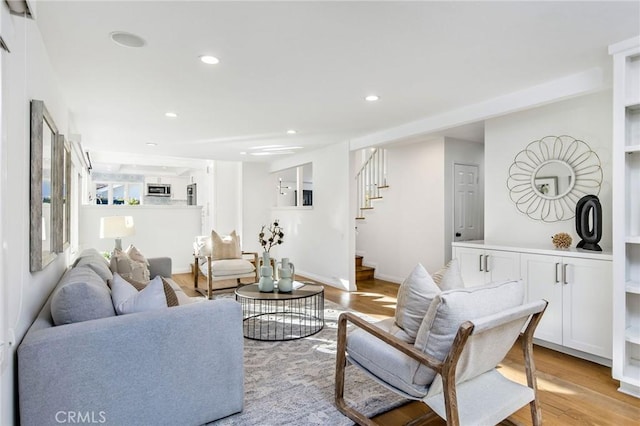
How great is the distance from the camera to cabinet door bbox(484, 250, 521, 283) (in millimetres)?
3403

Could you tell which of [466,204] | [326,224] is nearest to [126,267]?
[326,224]

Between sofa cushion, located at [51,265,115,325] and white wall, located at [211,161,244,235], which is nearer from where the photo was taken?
sofa cushion, located at [51,265,115,325]

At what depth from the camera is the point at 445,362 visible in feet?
5.14

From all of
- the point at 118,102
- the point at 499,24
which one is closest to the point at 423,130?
the point at 499,24

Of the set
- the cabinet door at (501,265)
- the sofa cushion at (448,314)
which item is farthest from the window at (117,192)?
the sofa cushion at (448,314)

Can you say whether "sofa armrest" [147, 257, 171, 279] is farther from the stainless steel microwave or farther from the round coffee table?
the stainless steel microwave

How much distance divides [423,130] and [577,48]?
187 centimetres

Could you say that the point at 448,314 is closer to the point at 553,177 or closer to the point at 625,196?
the point at 625,196

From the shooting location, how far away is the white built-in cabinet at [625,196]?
7.84ft

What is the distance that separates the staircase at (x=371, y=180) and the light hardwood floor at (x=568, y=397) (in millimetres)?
3889

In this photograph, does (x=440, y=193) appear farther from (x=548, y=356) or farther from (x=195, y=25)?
(x=195, y=25)

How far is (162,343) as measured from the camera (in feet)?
6.04

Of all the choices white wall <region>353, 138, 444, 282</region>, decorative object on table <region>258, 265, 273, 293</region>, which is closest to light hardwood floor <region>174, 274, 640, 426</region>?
decorative object on table <region>258, 265, 273, 293</region>

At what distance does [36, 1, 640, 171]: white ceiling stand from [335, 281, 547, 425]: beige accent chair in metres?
1.55
